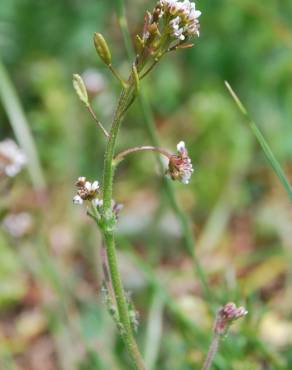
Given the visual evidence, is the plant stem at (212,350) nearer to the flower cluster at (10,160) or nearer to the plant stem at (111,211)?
the plant stem at (111,211)

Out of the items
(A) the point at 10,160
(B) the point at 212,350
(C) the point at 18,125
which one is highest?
(C) the point at 18,125

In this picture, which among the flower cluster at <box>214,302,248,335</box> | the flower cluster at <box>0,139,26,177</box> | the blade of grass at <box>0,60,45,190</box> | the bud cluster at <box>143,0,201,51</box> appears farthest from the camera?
the blade of grass at <box>0,60,45,190</box>

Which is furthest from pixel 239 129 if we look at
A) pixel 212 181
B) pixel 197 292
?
pixel 197 292

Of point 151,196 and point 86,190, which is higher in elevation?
point 151,196

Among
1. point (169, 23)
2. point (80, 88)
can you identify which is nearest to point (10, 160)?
point (80, 88)

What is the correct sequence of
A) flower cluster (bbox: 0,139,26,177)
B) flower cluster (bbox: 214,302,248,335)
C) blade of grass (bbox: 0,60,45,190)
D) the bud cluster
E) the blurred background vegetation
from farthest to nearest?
blade of grass (bbox: 0,60,45,190) → the blurred background vegetation → flower cluster (bbox: 0,139,26,177) → flower cluster (bbox: 214,302,248,335) → the bud cluster

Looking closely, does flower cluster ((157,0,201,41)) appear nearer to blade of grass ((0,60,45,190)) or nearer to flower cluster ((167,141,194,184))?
flower cluster ((167,141,194,184))

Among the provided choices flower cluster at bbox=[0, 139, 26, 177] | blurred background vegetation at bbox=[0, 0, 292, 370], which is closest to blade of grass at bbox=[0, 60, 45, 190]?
blurred background vegetation at bbox=[0, 0, 292, 370]

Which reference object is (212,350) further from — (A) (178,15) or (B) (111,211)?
(A) (178,15)
